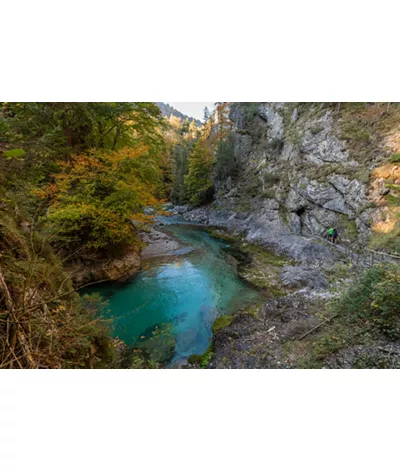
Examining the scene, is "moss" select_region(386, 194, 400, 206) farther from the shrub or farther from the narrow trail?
the narrow trail

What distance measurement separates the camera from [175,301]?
706 cm

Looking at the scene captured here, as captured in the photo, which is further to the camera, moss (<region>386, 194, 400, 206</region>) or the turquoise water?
moss (<region>386, 194, 400, 206</region>)

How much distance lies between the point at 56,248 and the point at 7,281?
196 inches

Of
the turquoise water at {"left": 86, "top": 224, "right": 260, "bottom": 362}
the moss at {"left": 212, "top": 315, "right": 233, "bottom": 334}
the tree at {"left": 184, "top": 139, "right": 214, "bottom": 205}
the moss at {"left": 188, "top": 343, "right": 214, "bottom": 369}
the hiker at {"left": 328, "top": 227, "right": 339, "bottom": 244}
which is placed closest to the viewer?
the moss at {"left": 188, "top": 343, "right": 214, "bottom": 369}

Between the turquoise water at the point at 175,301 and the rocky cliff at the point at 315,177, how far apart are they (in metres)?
4.20

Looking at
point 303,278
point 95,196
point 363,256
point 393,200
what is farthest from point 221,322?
point 393,200

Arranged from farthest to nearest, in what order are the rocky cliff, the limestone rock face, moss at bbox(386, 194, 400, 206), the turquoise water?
the rocky cliff
moss at bbox(386, 194, 400, 206)
the limestone rock face
the turquoise water

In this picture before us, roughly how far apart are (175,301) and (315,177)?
9852 mm

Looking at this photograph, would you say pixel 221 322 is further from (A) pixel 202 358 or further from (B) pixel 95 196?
(B) pixel 95 196

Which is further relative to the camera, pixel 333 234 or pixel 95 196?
pixel 333 234

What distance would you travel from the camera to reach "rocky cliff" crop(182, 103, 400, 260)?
938cm

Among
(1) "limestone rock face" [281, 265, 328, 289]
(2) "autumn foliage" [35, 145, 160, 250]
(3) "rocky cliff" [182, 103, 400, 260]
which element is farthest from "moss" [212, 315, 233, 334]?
(3) "rocky cliff" [182, 103, 400, 260]

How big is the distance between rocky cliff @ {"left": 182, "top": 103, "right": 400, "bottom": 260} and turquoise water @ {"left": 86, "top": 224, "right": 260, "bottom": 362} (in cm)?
420

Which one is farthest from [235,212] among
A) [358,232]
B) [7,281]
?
[7,281]
